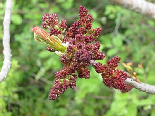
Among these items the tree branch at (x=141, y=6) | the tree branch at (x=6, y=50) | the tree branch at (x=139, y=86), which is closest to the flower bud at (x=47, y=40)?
the tree branch at (x=6, y=50)

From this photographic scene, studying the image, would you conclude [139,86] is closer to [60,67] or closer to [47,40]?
[47,40]

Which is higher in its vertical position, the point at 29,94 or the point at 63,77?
the point at 29,94

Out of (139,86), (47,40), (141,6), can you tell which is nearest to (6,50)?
(47,40)

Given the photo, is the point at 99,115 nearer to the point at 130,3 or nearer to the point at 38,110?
the point at 38,110

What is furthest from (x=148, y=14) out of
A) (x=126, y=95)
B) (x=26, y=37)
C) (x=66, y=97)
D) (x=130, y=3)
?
(x=66, y=97)

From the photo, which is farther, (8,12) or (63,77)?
(8,12)

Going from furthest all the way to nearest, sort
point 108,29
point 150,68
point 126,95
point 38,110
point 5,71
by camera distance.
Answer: point 108,29, point 38,110, point 150,68, point 126,95, point 5,71

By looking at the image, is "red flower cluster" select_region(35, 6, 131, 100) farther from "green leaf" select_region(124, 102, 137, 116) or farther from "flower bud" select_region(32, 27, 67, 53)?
"green leaf" select_region(124, 102, 137, 116)

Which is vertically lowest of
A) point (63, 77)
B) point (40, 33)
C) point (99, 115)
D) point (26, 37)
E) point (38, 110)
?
point (63, 77)

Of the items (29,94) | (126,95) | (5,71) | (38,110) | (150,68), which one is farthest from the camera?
(29,94)
